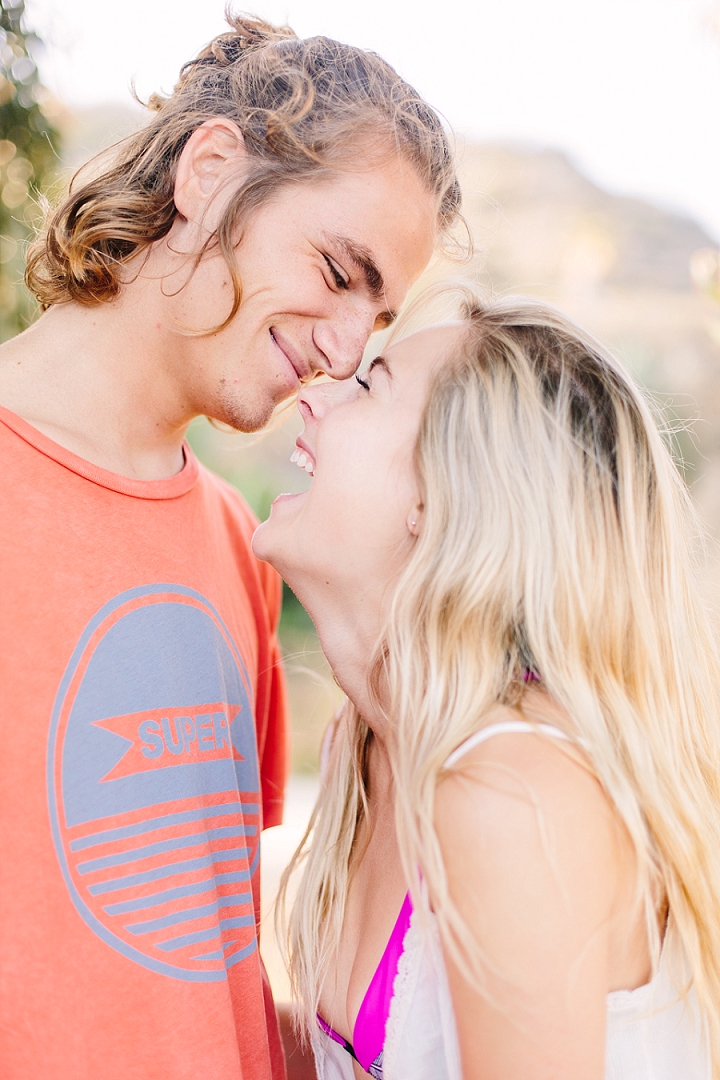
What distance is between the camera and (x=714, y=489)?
32.8 feet

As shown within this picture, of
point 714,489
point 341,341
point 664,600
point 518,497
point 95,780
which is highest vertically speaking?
point 341,341

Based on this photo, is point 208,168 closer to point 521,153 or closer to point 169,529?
point 169,529

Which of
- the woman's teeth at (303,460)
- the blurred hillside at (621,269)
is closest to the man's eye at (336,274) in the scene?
the woman's teeth at (303,460)

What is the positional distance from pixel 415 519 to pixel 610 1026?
0.86 meters

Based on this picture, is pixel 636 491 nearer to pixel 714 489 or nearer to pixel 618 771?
pixel 618 771

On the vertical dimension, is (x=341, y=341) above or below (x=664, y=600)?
above

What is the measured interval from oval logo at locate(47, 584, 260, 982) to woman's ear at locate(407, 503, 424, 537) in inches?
18.9

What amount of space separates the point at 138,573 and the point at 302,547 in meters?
0.30

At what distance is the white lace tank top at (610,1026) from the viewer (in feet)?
4.31

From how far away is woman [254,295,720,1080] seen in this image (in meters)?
1.11

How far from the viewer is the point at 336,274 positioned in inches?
71.4

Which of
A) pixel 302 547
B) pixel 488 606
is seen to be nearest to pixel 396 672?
pixel 488 606

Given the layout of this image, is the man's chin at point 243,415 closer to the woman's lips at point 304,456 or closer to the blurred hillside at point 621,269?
the woman's lips at point 304,456

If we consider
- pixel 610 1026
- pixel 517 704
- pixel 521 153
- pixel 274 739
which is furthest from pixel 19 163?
pixel 521 153
